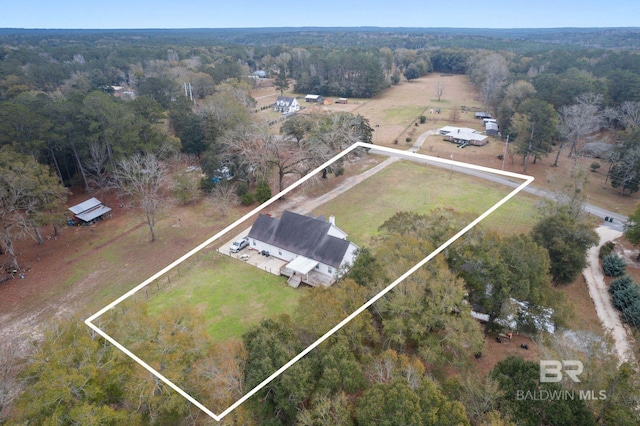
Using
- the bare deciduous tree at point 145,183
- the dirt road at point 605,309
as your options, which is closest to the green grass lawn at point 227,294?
the bare deciduous tree at point 145,183

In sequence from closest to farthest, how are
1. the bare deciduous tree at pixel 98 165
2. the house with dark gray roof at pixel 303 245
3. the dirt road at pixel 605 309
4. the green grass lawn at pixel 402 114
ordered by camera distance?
the dirt road at pixel 605 309, the house with dark gray roof at pixel 303 245, the bare deciduous tree at pixel 98 165, the green grass lawn at pixel 402 114

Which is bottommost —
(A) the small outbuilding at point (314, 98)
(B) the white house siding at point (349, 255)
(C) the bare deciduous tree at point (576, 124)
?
(A) the small outbuilding at point (314, 98)

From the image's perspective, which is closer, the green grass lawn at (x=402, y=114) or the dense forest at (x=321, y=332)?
the dense forest at (x=321, y=332)

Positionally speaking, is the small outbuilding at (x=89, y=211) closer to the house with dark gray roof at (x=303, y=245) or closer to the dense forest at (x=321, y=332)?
the dense forest at (x=321, y=332)

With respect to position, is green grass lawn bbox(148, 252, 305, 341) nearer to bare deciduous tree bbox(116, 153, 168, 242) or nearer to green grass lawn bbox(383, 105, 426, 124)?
bare deciduous tree bbox(116, 153, 168, 242)

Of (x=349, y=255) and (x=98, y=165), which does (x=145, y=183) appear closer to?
(x=98, y=165)

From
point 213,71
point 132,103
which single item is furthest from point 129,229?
point 213,71

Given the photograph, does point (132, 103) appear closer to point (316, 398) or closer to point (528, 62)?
point (316, 398)
